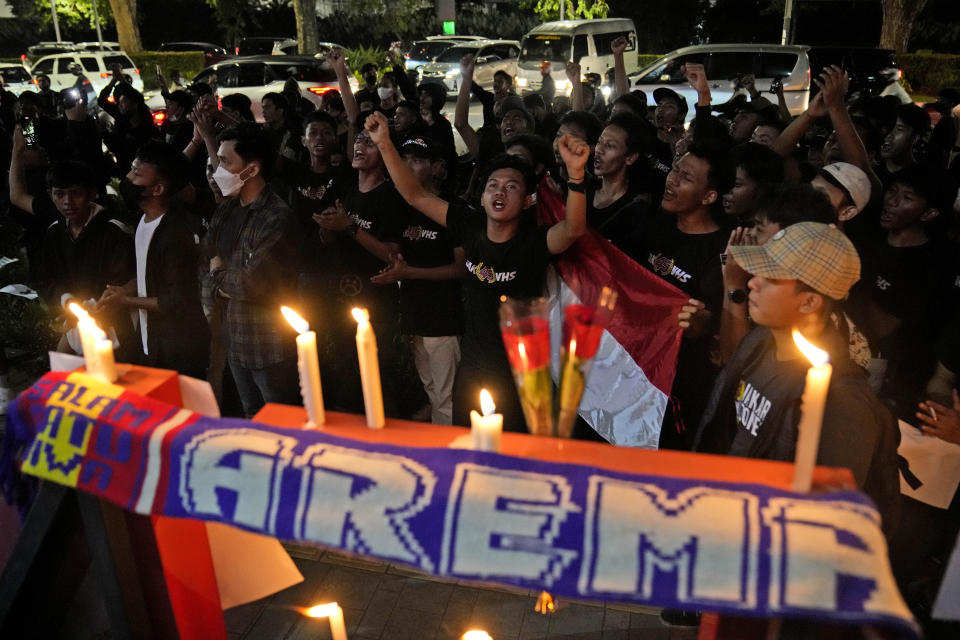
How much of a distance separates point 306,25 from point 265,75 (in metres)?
8.91

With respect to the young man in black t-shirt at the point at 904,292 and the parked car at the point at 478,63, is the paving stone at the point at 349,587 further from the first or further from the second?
the parked car at the point at 478,63

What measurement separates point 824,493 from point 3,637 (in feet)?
7.96

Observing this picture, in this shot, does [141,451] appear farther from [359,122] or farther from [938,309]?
[359,122]

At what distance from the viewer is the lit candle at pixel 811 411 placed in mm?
1715

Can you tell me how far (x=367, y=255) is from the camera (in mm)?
4781

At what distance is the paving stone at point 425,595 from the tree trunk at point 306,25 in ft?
78.5

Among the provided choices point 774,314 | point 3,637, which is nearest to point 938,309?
point 774,314

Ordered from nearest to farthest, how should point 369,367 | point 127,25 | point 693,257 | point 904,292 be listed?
point 369,367 < point 693,257 < point 904,292 < point 127,25

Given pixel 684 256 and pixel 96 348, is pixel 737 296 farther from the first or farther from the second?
pixel 96 348

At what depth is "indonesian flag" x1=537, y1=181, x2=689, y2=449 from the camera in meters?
3.94

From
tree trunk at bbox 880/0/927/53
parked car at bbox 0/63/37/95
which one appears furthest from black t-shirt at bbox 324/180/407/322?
A: tree trunk at bbox 880/0/927/53

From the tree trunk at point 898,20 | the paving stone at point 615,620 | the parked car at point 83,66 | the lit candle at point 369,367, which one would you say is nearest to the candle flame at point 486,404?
the lit candle at point 369,367

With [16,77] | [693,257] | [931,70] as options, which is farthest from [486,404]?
[931,70]

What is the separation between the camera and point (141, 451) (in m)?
2.26
